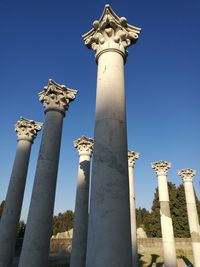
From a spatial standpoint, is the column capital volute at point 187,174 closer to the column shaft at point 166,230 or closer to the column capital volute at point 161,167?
the column capital volute at point 161,167

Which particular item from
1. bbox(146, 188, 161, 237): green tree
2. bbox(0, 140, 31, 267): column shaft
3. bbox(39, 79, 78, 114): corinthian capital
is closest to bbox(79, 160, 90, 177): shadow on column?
bbox(0, 140, 31, 267): column shaft

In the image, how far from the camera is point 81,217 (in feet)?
115

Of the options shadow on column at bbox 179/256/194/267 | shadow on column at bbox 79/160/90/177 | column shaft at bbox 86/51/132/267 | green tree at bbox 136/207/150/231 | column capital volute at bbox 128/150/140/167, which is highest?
green tree at bbox 136/207/150/231

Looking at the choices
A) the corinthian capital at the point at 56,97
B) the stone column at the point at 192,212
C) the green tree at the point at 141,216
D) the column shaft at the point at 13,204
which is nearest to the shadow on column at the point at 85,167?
the column shaft at the point at 13,204

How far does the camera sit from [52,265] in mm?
56500

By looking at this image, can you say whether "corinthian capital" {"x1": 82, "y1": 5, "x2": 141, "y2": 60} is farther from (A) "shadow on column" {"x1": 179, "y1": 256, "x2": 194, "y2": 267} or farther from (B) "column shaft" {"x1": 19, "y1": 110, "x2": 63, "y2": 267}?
(A) "shadow on column" {"x1": 179, "y1": 256, "x2": 194, "y2": 267}

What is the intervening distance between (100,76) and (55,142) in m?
9.70

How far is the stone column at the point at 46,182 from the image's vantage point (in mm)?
20391

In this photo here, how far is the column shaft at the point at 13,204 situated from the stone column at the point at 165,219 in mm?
26768

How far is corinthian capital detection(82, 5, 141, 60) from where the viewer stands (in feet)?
60.6

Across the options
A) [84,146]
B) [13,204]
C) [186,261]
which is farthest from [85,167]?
[186,261]

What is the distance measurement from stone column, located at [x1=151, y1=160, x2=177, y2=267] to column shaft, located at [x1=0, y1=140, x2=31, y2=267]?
26.8 metres

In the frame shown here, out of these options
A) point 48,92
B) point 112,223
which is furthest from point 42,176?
point 112,223

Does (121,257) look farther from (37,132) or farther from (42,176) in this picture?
(37,132)
